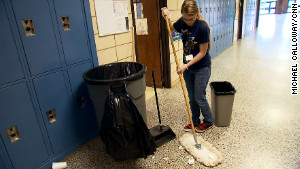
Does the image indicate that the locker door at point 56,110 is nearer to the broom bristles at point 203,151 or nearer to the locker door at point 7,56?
the locker door at point 7,56

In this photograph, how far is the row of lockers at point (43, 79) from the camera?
1.32 metres

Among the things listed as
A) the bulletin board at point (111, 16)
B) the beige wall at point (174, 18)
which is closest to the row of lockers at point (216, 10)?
the beige wall at point (174, 18)

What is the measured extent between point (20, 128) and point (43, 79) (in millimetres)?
402

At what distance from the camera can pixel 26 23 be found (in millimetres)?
1376

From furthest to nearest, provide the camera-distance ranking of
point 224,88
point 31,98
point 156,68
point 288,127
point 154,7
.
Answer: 1. point 156,68
2. point 154,7
3. point 224,88
4. point 288,127
5. point 31,98

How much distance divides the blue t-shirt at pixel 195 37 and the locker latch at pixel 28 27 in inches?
49.6

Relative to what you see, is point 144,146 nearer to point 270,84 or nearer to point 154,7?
point 154,7

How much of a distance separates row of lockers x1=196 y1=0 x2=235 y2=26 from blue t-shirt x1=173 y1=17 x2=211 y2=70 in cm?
217

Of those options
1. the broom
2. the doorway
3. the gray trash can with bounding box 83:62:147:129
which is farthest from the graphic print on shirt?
the doorway

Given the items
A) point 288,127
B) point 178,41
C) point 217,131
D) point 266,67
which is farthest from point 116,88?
point 266,67

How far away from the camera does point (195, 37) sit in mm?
1666

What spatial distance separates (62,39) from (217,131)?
5.78 feet

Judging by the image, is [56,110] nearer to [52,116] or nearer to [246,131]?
[52,116]

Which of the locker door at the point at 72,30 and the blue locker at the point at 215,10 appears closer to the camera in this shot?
the locker door at the point at 72,30
